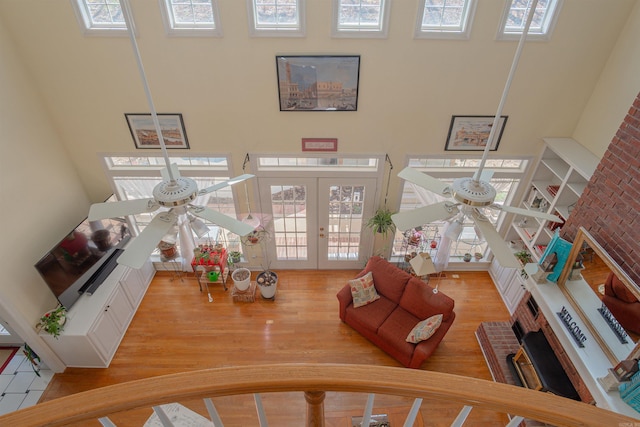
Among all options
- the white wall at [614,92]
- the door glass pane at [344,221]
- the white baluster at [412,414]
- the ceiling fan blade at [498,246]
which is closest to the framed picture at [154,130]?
the door glass pane at [344,221]

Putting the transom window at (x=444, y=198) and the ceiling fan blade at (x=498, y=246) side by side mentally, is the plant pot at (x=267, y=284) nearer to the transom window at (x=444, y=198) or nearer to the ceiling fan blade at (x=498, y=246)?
the transom window at (x=444, y=198)

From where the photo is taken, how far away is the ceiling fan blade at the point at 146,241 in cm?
189

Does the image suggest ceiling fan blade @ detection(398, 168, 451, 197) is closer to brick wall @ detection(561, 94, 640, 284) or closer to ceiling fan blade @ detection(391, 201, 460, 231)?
ceiling fan blade @ detection(391, 201, 460, 231)

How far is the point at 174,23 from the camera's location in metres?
3.90

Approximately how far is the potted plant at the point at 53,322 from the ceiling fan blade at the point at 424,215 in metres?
4.27

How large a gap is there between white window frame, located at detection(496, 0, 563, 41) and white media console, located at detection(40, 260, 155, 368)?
18.8 feet

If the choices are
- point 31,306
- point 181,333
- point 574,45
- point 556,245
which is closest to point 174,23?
point 31,306

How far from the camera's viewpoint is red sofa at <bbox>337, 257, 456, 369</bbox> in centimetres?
436

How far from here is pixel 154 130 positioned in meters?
4.53

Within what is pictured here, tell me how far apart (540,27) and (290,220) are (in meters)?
4.00

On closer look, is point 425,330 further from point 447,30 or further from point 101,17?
point 101,17

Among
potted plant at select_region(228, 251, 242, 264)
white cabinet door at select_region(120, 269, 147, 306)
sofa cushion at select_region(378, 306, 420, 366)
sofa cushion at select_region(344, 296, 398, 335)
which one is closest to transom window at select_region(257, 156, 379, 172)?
potted plant at select_region(228, 251, 242, 264)

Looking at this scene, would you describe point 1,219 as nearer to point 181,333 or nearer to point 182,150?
point 182,150

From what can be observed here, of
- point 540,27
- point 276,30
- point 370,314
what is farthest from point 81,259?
point 540,27
